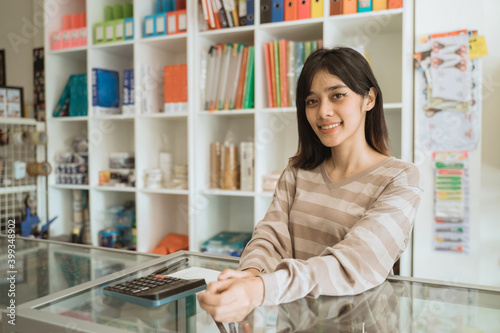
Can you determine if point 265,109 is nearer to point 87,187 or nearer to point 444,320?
point 87,187

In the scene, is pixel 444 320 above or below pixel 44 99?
below

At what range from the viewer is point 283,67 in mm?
2250

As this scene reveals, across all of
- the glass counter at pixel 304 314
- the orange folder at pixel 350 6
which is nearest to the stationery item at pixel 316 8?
the orange folder at pixel 350 6

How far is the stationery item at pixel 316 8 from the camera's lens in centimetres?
215

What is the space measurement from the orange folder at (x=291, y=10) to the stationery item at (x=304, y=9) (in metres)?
0.02

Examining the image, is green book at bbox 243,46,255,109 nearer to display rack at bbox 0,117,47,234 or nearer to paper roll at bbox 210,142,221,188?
paper roll at bbox 210,142,221,188

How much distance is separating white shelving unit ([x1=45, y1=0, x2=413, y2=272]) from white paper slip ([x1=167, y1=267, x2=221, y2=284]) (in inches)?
51.6

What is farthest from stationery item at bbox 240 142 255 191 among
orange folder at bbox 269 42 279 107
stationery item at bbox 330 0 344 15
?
stationery item at bbox 330 0 344 15

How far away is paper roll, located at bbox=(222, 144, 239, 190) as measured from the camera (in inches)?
95.5

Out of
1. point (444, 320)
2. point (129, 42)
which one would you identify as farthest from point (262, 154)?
point (444, 320)

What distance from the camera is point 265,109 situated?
7.41 ft

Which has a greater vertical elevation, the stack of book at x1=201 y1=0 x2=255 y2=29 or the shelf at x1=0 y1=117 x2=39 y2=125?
the stack of book at x1=201 y1=0 x2=255 y2=29

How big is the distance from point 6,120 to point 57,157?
41 cm

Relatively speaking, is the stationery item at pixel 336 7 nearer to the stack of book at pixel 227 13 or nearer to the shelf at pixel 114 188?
the stack of book at pixel 227 13
